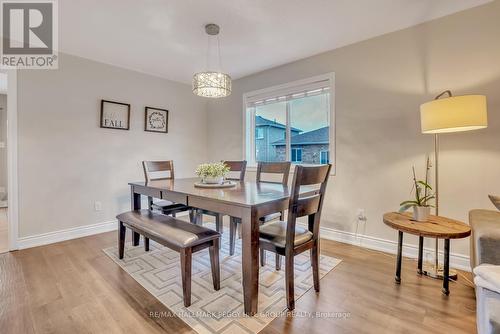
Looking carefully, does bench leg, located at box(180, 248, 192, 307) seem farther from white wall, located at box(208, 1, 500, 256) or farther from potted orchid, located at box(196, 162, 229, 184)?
white wall, located at box(208, 1, 500, 256)

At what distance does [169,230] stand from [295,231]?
945 millimetres

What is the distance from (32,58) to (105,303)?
2872 millimetres

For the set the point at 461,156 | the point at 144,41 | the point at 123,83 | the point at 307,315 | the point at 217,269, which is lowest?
the point at 307,315

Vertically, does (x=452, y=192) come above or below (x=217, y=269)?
above

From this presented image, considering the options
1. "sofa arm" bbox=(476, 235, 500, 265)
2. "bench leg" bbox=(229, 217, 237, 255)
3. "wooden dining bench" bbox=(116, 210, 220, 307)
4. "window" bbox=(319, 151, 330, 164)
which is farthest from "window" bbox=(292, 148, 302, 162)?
"sofa arm" bbox=(476, 235, 500, 265)

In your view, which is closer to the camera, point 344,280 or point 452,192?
point 344,280

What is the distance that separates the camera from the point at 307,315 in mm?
1562

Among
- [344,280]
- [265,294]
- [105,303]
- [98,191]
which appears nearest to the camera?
[105,303]

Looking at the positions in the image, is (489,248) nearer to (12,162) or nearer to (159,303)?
(159,303)

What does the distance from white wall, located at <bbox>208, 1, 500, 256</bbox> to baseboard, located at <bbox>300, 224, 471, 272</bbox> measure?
0.05 metres

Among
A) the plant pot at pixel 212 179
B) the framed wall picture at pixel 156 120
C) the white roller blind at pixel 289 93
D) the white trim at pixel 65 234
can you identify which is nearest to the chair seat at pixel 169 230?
the plant pot at pixel 212 179

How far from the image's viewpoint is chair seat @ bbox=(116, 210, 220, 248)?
5.54ft

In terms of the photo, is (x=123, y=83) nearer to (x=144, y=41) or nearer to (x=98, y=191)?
(x=144, y=41)

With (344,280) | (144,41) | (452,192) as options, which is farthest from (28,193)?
(452,192)
